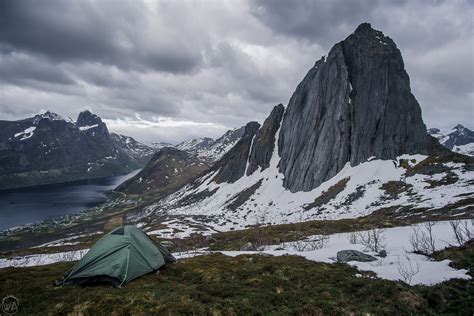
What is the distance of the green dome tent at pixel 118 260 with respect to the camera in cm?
1451

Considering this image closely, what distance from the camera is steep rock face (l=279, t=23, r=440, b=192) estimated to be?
332 feet

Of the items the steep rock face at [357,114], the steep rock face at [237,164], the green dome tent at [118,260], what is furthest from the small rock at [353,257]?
the steep rock face at [237,164]

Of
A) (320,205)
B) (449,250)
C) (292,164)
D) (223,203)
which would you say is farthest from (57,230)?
(449,250)

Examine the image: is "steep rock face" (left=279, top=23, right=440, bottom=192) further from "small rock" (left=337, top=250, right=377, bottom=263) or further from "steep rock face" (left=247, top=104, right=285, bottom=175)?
"small rock" (left=337, top=250, right=377, bottom=263)

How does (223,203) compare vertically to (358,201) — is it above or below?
below

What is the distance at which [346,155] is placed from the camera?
340 ft

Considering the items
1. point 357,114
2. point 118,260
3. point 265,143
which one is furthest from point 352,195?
point 265,143

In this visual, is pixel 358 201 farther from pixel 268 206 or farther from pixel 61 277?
pixel 61 277

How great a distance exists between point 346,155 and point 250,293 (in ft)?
325

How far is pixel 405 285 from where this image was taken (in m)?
13.1

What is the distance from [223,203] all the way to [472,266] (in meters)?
117

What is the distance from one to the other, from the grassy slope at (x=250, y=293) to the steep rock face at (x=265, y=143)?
423 feet

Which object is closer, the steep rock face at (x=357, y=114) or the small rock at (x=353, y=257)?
the small rock at (x=353, y=257)

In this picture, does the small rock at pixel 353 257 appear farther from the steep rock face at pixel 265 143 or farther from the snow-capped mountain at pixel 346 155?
the steep rock face at pixel 265 143
